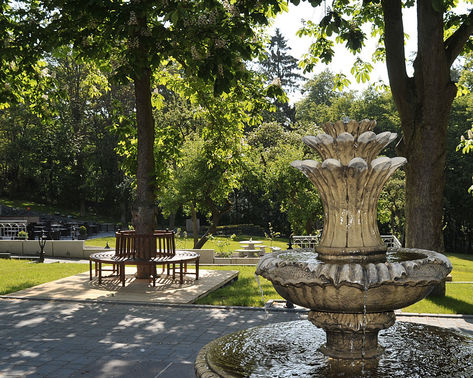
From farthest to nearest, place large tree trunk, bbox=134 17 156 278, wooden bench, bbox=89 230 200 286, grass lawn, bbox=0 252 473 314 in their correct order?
large tree trunk, bbox=134 17 156 278 < wooden bench, bbox=89 230 200 286 < grass lawn, bbox=0 252 473 314

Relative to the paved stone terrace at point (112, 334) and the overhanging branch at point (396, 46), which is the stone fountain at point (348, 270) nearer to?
the paved stone terrace at point (112, 334)

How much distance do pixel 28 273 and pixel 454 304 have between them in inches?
424

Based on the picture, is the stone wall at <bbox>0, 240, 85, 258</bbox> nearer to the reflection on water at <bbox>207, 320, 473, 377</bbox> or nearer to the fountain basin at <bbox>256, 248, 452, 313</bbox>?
the reflection on water at <bbox>207, 320, 473, 377</bbox>

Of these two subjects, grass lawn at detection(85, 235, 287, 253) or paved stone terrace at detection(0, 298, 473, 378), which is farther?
grass lawn at detection(85, 235, 287, 253)

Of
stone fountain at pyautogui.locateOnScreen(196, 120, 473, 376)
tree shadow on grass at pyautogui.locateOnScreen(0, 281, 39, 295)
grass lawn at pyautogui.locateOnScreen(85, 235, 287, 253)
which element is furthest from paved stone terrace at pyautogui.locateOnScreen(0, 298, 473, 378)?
grass lawn at pyautogui.locateOnScreen(85, 235, 287, 253)

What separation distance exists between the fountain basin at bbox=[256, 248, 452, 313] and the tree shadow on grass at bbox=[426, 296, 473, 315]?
577cm

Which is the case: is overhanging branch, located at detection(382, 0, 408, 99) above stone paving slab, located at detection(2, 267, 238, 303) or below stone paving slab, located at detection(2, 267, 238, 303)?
above

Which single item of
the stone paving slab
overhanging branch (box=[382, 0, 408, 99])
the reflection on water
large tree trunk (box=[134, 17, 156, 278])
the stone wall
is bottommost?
the stone paving slab

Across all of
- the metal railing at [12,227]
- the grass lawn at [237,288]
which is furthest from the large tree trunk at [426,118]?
the metal railing at [12,227]

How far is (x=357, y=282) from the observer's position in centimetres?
364

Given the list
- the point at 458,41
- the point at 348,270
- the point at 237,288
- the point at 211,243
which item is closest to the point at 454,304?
the point at 237,288

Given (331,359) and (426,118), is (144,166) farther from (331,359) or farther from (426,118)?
(331,359)

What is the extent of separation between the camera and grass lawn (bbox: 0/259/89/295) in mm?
12102

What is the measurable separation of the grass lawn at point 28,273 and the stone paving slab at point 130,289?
59 cm
